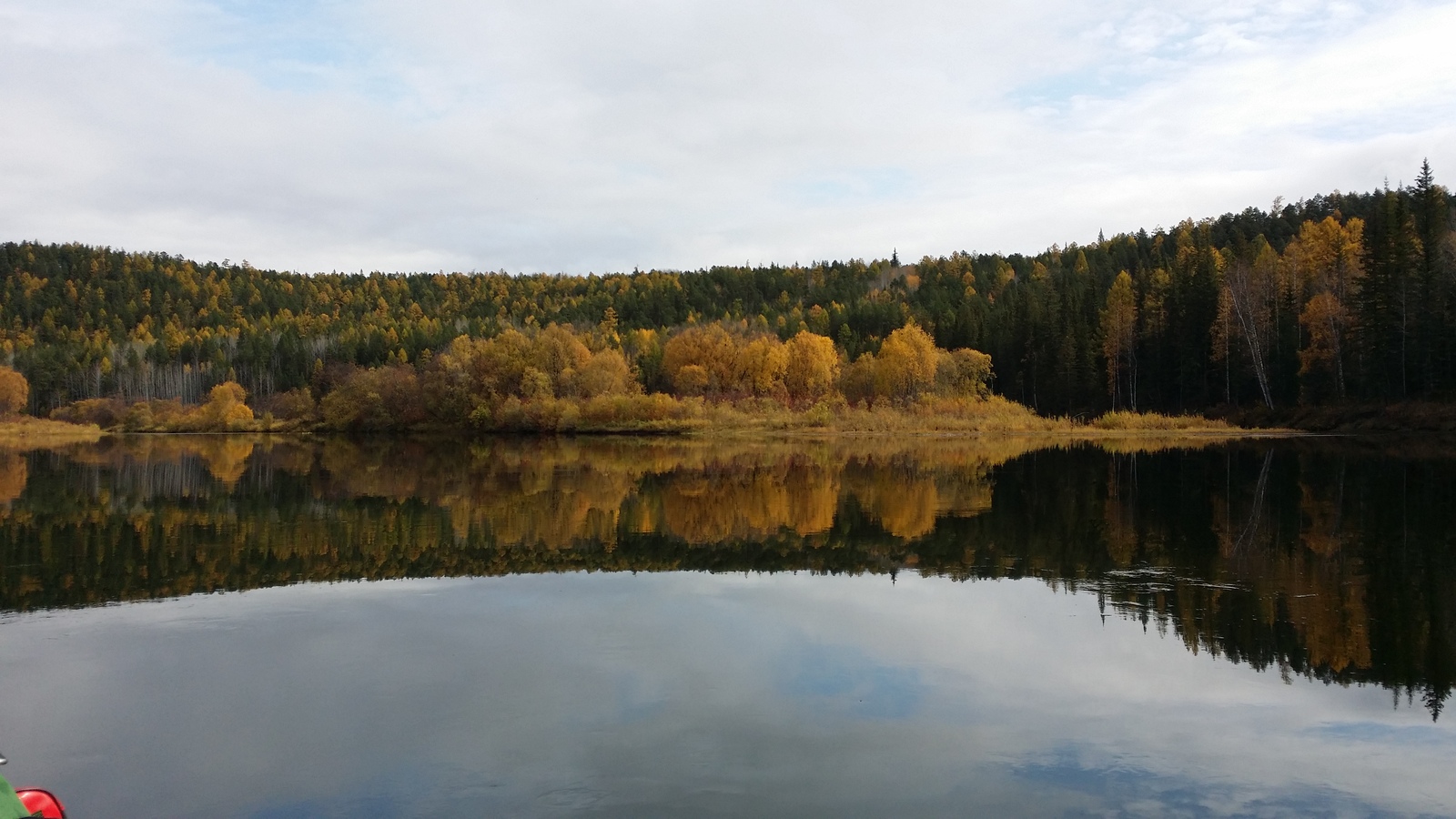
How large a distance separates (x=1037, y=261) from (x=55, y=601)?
424 feet

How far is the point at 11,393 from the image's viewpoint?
310ft

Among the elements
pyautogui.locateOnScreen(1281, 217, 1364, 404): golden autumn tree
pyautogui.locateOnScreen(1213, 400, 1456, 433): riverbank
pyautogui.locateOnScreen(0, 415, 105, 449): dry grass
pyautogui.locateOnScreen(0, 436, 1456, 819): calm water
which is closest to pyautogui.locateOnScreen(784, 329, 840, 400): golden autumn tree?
pyautogui.locateOnScreen(1213, 400, 1456, 433): riverbank

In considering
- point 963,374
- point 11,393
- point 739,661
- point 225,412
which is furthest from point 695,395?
point 11,393

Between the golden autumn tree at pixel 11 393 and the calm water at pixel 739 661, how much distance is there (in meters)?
A: 95.5

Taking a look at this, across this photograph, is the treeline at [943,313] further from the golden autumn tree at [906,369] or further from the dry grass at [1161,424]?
the golden autumn tree at [906,369]

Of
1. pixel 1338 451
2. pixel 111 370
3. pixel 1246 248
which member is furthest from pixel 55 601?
pixel 111 370

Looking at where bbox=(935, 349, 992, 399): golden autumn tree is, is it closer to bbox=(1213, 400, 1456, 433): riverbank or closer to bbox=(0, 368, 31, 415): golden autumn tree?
bbox=(1213, 400, 1456, 433): riverbank

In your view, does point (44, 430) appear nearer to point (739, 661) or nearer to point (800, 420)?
point (800, 420)

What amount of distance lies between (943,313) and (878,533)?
7935 centimetres

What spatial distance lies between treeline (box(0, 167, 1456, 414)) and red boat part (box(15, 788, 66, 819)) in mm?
56219

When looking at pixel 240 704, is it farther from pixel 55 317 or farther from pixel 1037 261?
pixel 55 317

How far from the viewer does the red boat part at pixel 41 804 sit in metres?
4.14

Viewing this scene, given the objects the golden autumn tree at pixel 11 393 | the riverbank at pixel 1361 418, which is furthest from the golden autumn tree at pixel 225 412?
the riverbank at pixel 1361 418

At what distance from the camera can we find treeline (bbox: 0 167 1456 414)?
5122 cm
